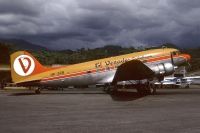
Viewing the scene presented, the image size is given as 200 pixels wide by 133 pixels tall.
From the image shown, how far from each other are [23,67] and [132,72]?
997 cm

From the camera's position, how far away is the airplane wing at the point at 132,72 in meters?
25.4

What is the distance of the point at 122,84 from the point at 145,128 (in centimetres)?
1813

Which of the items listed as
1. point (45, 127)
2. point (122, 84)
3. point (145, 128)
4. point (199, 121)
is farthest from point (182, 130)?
point (122, 84)

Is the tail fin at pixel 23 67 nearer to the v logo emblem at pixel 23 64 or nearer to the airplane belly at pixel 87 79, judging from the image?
the v logo emblem at pixel 23 64

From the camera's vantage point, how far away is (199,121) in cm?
1255

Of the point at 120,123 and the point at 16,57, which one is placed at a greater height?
the point at 16,57

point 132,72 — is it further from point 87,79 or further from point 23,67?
point 23,67

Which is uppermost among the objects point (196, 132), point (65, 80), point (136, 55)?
point (136, 55)

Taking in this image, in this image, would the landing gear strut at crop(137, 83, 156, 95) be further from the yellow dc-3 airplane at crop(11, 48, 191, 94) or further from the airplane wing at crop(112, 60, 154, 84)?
the airplane wing at crop(112, 60, 154, 84)

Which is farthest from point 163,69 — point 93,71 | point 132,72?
point 93,71

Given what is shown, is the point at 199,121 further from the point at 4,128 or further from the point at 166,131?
the point at 4,128

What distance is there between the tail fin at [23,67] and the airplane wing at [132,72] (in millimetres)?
7253

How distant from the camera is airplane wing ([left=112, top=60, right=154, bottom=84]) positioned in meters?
25.4

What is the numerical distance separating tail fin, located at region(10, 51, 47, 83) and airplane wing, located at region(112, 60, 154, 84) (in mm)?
7253
